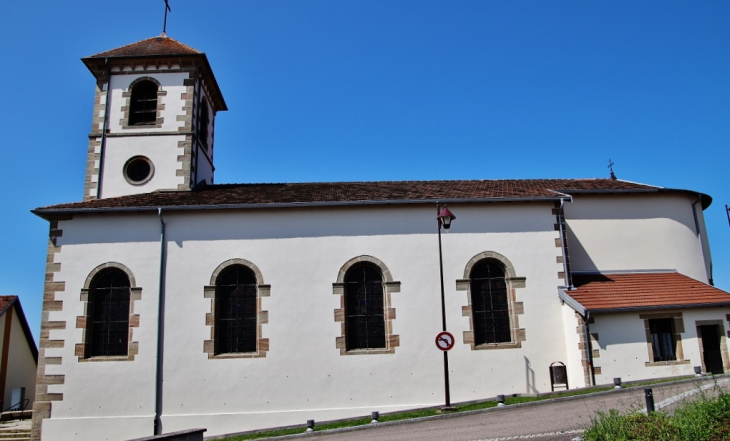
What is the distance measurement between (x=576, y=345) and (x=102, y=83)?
16.7 metres

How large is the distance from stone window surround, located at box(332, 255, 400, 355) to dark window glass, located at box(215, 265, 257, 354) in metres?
2.21

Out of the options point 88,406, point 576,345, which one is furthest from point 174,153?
point 576,345

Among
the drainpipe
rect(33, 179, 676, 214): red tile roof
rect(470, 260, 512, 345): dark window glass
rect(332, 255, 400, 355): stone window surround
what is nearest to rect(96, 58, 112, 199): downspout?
rect(33, 179, 676, 214): red tile roof

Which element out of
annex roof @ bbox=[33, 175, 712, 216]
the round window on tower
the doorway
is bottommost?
the doorway

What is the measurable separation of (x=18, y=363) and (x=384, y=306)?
16.4 meters

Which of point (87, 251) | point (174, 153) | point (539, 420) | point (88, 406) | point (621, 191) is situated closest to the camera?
point (539, 420)

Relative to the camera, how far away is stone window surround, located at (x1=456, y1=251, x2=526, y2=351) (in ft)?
49.9

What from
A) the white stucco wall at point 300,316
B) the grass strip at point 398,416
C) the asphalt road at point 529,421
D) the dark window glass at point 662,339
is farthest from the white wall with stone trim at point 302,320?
the asphalt road at point 529,421

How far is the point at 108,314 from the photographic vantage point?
602 inches

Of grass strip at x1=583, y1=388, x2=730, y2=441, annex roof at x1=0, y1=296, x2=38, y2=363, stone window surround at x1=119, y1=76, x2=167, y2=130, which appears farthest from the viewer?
annex roof at x1=0, y1=296, x2=38, y2=363

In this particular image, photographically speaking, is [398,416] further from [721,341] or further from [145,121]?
[145,121]

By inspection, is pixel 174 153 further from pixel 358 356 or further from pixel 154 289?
pixel 358 356

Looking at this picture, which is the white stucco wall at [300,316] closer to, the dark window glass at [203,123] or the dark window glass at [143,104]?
the dark window glass at [143,104]

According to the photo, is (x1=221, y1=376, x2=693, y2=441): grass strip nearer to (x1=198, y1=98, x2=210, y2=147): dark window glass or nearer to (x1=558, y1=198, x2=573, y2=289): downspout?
(x1=558, y1=198, x2=573, y2=289): downspout
